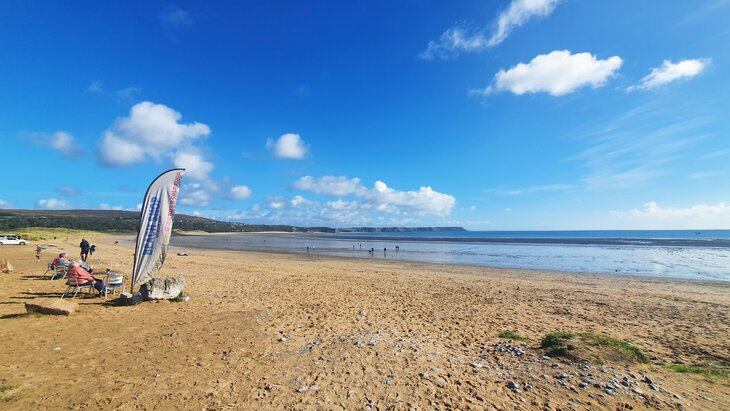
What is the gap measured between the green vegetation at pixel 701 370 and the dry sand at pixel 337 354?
9.0 inches

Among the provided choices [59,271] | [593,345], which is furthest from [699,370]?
[59,271]

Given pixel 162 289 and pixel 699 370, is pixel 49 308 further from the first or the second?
pixel 699 370

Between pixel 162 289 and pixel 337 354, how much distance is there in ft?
23.3

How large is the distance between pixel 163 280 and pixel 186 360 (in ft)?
18.6

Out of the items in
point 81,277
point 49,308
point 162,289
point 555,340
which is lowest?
point 555,340

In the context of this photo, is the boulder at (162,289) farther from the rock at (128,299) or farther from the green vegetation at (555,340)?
the green vegetation at (555,340)

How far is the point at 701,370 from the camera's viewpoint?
6.02m

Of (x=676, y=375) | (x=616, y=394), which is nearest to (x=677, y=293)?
(x=676, y=375)

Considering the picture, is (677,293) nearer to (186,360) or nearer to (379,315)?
(379,315)

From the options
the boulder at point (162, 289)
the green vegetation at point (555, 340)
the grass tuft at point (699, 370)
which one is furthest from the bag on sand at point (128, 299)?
the grass tuft at point (699, 370)

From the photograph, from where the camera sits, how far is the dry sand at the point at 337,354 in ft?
15.7

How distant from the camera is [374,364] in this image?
6047 millimetres

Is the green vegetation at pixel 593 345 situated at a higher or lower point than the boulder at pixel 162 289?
lower

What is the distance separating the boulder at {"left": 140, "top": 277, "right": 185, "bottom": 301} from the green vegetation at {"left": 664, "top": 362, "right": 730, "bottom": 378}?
42.2 ft
